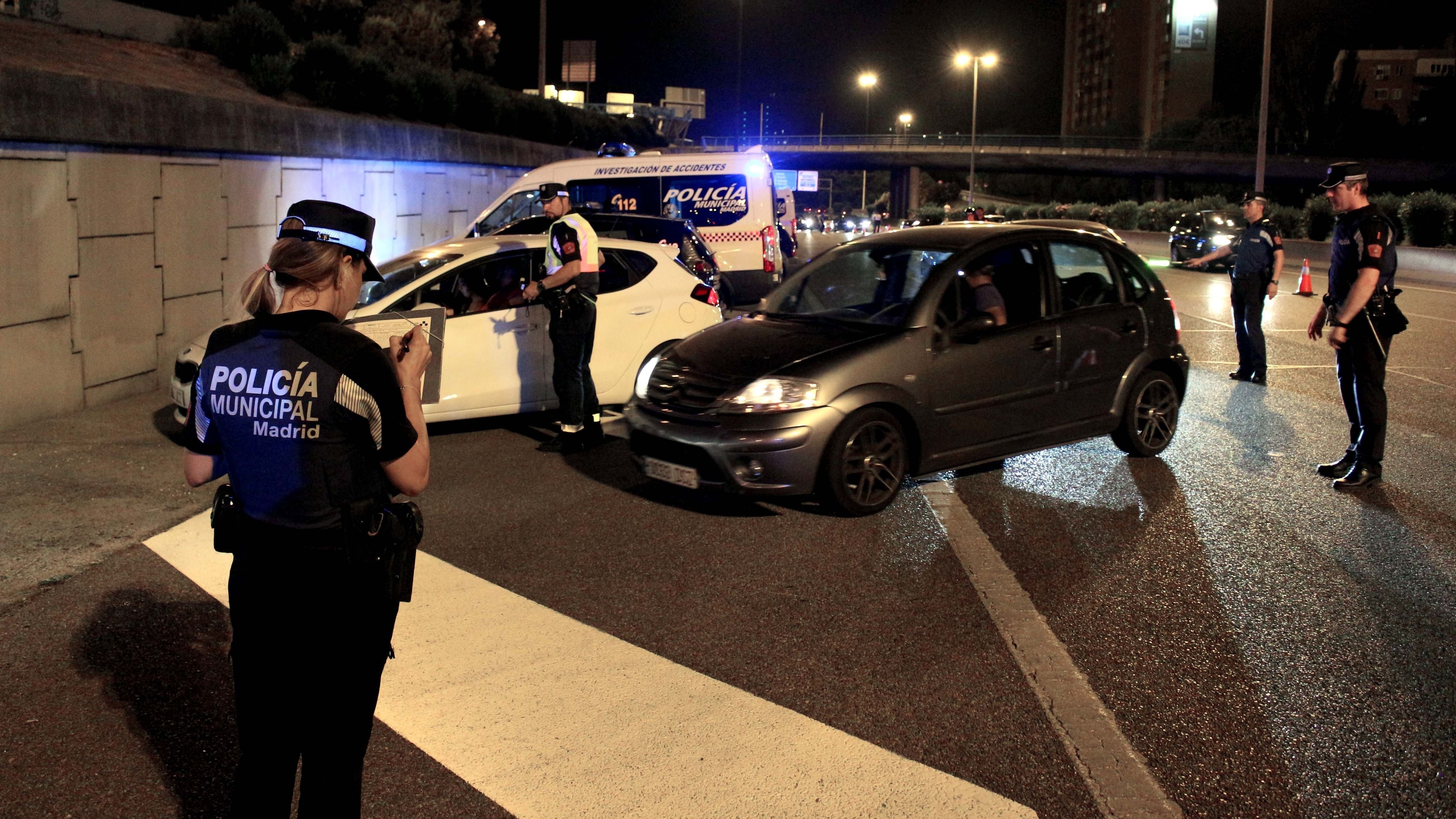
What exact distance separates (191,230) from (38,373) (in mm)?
2462

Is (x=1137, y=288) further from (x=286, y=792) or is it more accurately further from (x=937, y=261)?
(x=286, y=792)

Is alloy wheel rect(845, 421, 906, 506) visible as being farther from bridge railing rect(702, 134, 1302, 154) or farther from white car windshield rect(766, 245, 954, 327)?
bridge railing rect(702, 134, 1302, 154)

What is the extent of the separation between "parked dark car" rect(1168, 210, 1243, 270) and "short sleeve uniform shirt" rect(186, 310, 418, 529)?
30.1m

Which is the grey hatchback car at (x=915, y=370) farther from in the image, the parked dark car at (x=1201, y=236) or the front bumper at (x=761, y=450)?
the parked dark car at (x=1201, y=236)

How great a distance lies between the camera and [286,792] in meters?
2.70

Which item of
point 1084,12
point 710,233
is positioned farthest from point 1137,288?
point 1084,12

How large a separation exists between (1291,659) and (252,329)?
392 cm

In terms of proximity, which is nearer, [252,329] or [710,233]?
[252,329]

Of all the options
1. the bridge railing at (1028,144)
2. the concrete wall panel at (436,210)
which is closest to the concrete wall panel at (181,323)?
the concrete wall panel at (436,210)

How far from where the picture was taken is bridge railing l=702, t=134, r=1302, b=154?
89875mm

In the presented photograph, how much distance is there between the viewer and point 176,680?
445 cm

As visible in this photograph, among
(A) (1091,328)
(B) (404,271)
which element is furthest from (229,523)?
(B) (404,271)

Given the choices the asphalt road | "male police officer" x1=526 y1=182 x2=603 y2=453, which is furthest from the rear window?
the asphalt road

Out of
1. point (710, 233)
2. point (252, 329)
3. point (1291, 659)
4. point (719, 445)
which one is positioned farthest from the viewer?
point (710, 233)
